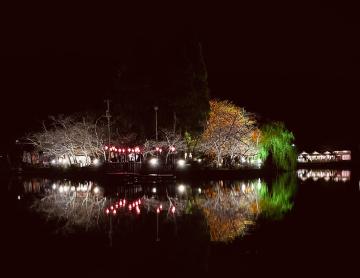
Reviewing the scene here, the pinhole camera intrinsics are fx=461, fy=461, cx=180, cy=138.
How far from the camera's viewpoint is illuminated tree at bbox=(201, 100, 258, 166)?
40188 mm

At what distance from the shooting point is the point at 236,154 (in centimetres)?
4256

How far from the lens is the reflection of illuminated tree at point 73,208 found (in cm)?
1476

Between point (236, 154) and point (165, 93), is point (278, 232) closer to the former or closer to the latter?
point (165, 93)

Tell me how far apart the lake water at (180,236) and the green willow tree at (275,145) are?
78.8 ft

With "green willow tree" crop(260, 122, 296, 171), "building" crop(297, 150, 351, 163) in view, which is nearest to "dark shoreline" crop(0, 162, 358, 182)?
"green willow tree" crop(260, 122, 296, 171)

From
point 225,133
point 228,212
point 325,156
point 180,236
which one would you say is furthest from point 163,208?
point 325,156

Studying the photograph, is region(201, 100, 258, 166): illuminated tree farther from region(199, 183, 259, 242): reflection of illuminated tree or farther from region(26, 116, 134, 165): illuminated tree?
region(199, 183, 259, 242): reflection of illuminated tree

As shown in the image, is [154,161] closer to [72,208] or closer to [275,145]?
[275,145]

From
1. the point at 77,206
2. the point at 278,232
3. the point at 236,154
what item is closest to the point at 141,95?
the point at 236,154

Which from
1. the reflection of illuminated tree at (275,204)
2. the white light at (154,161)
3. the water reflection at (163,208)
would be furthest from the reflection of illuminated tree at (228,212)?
the white light at (154,161)

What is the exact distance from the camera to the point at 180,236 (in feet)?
39.3

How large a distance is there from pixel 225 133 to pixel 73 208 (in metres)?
23.6

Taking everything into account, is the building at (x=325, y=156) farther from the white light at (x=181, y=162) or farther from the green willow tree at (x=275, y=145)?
the white light at (x=181, y=162)

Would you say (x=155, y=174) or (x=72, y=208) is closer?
(x=72, y=208)
